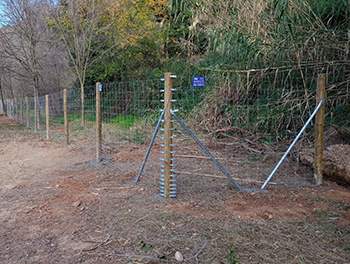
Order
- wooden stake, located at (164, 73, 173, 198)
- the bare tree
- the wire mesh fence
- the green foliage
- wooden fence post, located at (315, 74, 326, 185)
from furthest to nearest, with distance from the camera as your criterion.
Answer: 1. the bare tree
2. the wire mesh fence
3. wooden fence post, located at (315, 74, 326, 185)
4. wooden stake, located at (164, 73, 173, 198)
5. the green foliage

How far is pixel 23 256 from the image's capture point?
249 cm

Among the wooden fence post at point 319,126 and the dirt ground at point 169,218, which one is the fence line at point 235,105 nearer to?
the wooden fence post at point 319,126

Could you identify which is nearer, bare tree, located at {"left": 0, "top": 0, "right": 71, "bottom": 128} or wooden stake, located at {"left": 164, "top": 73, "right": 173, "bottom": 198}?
wooden stake, located at {"left": 164, "top": 73, "right": 173, "bottom": 198}

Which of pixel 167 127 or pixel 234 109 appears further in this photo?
pixel 234 109

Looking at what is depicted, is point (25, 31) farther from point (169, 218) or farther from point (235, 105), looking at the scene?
point (169, 218)

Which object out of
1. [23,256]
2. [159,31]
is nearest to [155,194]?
[23,256]

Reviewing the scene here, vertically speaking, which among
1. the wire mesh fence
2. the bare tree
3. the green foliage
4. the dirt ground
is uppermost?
the bare tree

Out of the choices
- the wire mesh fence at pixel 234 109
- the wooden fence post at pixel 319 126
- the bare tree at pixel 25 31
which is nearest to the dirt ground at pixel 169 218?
the wooden fence post at pixel 319 126

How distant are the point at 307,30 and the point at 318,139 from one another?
6.16ft

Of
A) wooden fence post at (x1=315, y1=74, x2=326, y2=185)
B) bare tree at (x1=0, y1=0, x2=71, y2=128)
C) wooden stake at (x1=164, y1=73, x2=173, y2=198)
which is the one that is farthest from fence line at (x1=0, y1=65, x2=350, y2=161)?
bare tree at (x1=0, y1=0, x2=71, y2=128)

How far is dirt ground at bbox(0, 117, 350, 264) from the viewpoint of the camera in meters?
2.50

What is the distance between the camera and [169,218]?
3174 millimetres

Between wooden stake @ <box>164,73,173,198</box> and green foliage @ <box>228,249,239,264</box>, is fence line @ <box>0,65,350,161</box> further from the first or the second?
green foliage @ <box>228,249,239,264</box>

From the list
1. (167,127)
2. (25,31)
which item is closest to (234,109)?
(167,127)
